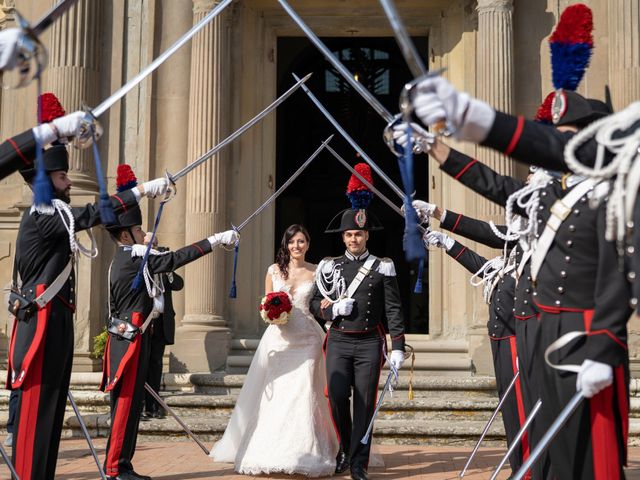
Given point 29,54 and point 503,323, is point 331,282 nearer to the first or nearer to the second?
point 503,323

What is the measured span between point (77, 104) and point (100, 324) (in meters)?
2.63

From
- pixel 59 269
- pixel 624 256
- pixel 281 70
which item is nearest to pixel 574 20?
pixel 624 256

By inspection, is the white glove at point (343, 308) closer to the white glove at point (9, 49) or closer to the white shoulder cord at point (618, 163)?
the white shoulder cord at point (618, 163)

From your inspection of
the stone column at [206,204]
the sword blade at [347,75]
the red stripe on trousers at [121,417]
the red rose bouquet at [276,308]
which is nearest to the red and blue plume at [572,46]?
the sword blade at [347,75]

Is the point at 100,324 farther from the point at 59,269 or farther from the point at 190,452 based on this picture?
the point at 59,269

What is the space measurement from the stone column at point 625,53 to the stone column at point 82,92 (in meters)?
6.21

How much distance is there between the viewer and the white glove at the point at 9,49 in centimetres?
384

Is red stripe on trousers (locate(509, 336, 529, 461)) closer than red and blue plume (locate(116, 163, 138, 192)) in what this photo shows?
Yes

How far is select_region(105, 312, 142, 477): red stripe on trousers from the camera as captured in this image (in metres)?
6.88

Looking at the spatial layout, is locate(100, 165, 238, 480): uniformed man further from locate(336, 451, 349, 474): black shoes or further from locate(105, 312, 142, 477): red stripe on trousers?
locate(336, 451, 349, 474): black shoes

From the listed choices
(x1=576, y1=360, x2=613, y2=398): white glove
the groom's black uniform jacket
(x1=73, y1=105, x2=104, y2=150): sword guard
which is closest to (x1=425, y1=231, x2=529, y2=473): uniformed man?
the groom's black uniform jacket

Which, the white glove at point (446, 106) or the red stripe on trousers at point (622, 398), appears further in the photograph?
the red stripe on trousers at point (622, 398)

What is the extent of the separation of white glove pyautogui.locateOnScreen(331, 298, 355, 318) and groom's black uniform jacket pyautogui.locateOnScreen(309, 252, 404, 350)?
6 cm

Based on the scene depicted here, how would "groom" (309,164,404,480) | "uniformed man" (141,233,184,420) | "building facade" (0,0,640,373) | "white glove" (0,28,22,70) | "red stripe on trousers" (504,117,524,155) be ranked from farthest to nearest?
"building facade" (0,0,640,373)
"uniformed man" (141,233,184,420)
"groom" (309,164,404,480)
"white glove" (0,28,22,70)
"red stripe on trousers" (504,117,524,155)
